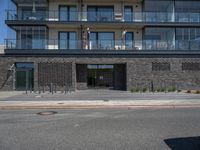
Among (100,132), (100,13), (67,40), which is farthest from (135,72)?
(100,132)

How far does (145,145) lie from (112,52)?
79.3 ft

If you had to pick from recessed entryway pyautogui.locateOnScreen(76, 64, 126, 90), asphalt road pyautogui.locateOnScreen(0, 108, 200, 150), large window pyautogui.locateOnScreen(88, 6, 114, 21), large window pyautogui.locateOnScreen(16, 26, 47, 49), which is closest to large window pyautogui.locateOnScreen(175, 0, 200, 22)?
large window pyautogui.locateOnScreen(88, 6, 114, 21)

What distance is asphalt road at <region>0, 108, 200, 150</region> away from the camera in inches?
314

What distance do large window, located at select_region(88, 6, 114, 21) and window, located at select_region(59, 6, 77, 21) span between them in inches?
73.8

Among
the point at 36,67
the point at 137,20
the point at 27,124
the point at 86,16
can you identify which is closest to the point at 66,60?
the point at 36,67

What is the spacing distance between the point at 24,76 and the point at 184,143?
84.7ft

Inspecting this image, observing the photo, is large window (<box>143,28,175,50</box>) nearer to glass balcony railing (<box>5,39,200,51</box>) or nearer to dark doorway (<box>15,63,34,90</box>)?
glass balcony railing (<box>5,39,200,51</box>)

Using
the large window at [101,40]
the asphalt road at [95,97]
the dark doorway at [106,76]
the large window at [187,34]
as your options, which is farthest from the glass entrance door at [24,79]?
the large window at [187,34]

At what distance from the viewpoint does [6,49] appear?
31.2m

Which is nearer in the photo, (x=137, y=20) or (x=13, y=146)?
(x=13, y=146)

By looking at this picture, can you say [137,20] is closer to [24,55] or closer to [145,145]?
[24,55]

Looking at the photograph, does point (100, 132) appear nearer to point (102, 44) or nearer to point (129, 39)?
point (102, 44)

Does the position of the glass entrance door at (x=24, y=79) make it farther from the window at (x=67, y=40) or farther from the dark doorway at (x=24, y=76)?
the window at (x=67, y=40)

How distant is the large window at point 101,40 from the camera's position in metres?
32.8
